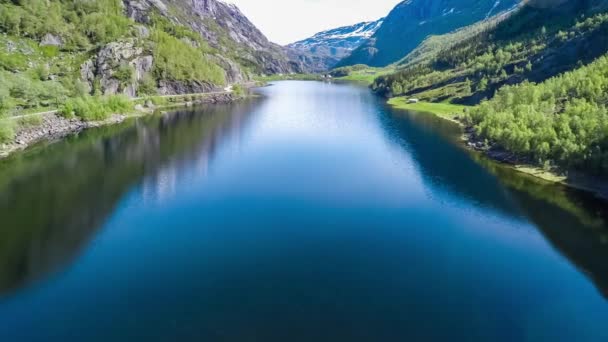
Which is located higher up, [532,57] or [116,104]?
[532,57]

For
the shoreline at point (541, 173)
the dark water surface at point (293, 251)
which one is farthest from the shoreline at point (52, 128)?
the shoreline at point (541, 173)

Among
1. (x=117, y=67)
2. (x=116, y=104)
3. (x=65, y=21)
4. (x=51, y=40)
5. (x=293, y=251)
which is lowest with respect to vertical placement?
(x=293, y=251)

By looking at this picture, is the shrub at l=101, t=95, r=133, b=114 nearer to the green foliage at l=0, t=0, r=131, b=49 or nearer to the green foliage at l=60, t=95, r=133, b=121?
the green foliage at l=60, t=95, r=133, b=121

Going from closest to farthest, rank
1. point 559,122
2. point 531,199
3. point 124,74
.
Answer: point 531,199 < point 559,122 < point 124,74

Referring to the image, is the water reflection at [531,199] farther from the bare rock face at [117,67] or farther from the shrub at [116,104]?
the bare rock face at [117,67]

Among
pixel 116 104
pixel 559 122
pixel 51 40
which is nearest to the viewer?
pixel 559 122

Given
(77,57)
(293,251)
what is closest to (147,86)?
(77,57)

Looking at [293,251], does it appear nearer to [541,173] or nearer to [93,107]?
[541,173]

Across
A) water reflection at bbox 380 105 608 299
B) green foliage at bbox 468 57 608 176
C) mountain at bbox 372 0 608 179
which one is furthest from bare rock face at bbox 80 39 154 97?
green foliage at bbox 468 57 608 176
